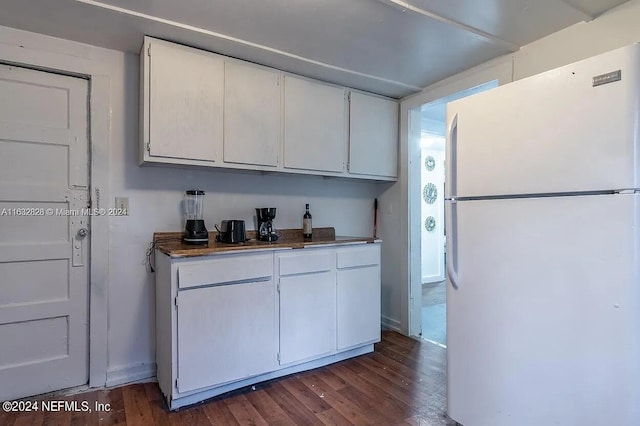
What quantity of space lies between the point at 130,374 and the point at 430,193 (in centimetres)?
459

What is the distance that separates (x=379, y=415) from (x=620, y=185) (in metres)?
1.61

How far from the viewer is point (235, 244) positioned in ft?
7.60

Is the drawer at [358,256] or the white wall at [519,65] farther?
the drawer at [358,256]

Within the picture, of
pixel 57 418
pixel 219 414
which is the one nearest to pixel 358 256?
pixel 219 414

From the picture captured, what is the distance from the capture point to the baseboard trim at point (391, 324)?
3279 mm

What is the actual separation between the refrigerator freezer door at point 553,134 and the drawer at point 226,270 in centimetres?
124

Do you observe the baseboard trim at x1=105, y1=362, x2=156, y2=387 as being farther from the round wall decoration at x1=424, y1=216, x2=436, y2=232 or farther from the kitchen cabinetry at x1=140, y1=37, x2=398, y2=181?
the round wall decoration at x1=424, y1=216, x2=436, y2=232

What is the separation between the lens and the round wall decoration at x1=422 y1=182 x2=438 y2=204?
539cm

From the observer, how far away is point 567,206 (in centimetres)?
133

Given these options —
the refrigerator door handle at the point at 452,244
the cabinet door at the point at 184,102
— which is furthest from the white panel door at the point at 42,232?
the refrigerator door handle at the point at 452,244

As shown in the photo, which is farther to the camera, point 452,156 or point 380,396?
point 380,396

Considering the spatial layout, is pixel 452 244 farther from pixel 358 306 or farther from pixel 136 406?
pixel 136 406

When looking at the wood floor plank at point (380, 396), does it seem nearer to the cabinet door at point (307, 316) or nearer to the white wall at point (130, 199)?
the cabinet door at point (307, 316)

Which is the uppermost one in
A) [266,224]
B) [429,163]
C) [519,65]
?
[519,65]
